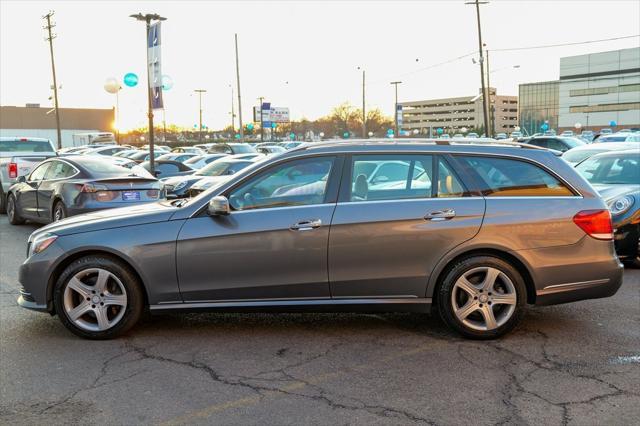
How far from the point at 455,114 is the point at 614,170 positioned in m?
150

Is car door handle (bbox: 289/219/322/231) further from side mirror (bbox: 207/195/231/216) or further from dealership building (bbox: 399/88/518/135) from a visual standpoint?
dealership building (bbox: 399/88/518/135)

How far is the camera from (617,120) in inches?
4156

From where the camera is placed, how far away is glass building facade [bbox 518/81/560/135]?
128250mm

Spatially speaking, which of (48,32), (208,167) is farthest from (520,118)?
(208,167)

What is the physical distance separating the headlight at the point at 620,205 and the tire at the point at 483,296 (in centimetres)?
325

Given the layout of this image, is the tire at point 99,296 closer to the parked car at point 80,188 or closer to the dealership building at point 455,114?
the parked car at point 80,188

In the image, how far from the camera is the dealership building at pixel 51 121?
96.3 metres

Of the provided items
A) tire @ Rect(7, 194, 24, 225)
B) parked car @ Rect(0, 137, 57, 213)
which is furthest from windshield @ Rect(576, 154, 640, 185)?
parked car @ Rect(0, 137, 57, 213)

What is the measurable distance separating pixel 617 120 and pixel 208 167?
10785 cm

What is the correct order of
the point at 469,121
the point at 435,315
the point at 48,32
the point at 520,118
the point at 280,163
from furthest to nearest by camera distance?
the point at 469,121 < the point at 520,118 < the point at 48,32 < the point at 435,315 < the point at 280,163

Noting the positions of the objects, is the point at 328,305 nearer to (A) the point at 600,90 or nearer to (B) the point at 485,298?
(B) the point at 485,298

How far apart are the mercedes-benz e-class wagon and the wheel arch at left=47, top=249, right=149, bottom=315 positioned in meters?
0.01

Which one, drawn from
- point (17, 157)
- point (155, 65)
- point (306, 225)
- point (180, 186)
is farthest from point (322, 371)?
point (155, 65)

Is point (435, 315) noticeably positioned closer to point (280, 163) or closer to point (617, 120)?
point (280, 163)
